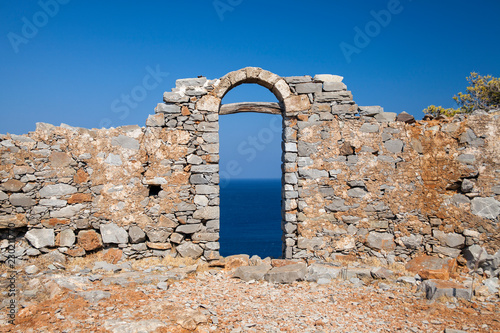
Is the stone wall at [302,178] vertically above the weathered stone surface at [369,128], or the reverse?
the weathered stone surface at [369,128]

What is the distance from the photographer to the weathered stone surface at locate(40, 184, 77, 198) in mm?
7008

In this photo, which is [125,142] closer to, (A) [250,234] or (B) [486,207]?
(B) [486,207]

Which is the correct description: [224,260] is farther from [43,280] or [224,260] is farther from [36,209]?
[36,209]

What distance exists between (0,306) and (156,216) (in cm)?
296

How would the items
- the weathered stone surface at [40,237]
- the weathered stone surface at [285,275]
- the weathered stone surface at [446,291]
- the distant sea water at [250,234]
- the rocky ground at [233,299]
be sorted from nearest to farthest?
the rocky ground at [233,299] → the weathered stone surface at [446,291] → the weathered stone surface at [285,275] → the weathered stone surface at [40,237] → the distant sea water at [250,234]

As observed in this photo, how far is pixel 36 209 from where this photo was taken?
698 centimetres

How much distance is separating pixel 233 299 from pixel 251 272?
1003 mm

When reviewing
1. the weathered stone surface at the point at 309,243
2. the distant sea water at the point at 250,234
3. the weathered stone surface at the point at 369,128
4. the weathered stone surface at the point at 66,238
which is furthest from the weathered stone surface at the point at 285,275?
the distant sea water at the point at 250,234

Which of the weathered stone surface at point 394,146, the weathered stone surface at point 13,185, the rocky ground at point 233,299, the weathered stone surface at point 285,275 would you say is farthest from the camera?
the weathered stone surface at point 394,146

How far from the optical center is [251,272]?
6.56m

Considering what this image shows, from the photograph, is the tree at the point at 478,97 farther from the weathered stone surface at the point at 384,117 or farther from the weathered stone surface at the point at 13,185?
the weathered stone surface at the point at 13,185

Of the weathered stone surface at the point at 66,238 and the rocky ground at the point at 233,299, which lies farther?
the weathered stone surface at the point at 66,238

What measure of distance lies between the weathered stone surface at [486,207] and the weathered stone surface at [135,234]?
6.51 metres

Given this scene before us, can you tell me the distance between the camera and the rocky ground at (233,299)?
471 cm
